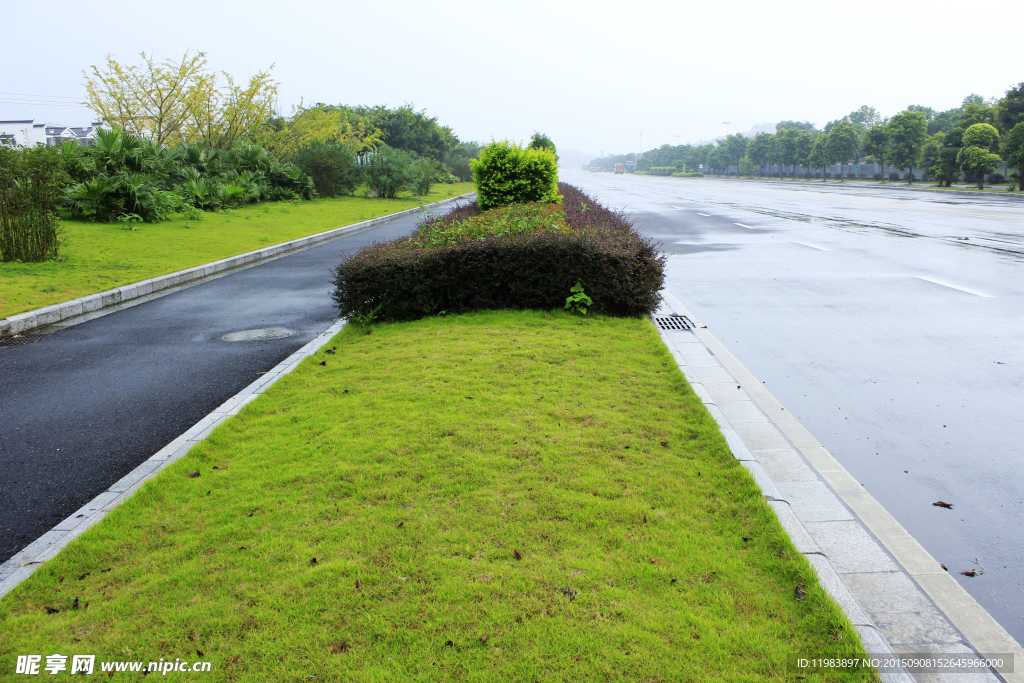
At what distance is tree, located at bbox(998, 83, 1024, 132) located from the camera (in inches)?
1836

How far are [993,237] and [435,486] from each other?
704 inches

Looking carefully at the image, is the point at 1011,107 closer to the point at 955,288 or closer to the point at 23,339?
the point at 955,288

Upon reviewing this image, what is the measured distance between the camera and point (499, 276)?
24.7 ft

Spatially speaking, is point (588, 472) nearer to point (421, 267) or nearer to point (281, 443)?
point (281, 443)

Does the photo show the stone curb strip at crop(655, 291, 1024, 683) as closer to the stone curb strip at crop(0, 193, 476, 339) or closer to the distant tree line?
the stone curb strip at crop(0, 193, 476, 339)

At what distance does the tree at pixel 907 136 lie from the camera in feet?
184

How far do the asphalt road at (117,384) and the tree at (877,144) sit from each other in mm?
67060

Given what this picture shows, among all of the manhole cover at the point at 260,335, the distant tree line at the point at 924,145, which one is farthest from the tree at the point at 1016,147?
the manhole cover at the point at 260,335

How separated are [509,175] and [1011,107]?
51.7 meters

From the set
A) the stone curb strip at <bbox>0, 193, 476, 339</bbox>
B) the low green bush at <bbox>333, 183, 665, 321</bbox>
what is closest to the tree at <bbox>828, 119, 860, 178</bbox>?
the stone curb strip at <bbox>0, 193, 476, 339</bbox>

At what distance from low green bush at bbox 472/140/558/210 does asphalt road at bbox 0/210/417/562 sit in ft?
19.2

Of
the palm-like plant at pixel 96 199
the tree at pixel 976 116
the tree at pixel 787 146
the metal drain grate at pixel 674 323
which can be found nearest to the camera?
the metal drain grate at pixel 674 323

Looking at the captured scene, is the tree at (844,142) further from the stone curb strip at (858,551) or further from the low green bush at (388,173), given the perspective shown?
the stone curb strip at (858,551)

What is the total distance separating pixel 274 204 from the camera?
2645 cm
